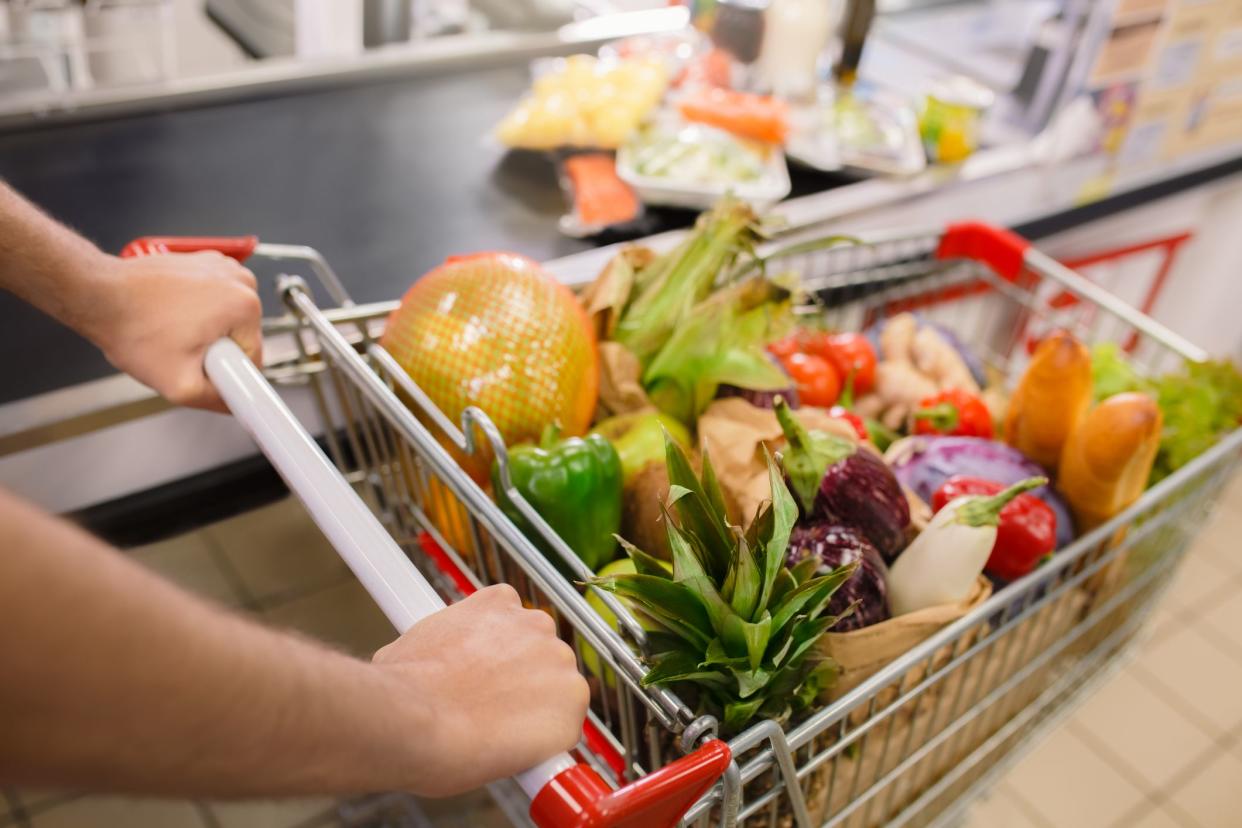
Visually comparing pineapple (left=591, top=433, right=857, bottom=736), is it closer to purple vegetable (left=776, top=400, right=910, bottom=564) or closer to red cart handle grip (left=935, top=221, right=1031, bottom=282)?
purple vegetable (left=776, top=400, right=910, bottom=564)

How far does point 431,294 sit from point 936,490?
0.60m

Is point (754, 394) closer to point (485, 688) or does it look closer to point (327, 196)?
point (485, 688)

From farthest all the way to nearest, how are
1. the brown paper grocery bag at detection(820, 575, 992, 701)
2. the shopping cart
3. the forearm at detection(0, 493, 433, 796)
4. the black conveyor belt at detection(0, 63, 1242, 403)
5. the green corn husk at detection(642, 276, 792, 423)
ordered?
the black conveyor belt at detection(0, 63, 1242, 403)
the green corn husk at detection(642, 276, 792, 423)
the brown paper grocery bag at detection(820, 575, 992, 701)
the shopping cart
the forearm at detection(0, 493, 433, 796)

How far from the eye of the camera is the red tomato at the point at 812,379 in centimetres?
123

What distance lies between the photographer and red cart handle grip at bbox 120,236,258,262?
94cm

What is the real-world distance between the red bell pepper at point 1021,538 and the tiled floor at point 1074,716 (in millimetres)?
726

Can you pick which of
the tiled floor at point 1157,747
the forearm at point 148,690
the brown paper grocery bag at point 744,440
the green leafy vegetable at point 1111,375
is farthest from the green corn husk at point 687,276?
the tiled floor at point 1157,747

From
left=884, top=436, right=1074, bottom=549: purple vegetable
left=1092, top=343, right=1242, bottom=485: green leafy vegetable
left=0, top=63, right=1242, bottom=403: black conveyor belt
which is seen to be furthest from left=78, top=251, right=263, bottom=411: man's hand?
left=1092, top=343, right=1242, bottom=485: green leafy vegetable

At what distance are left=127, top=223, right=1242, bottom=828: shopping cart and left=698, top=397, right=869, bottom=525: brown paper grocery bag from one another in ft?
0.65

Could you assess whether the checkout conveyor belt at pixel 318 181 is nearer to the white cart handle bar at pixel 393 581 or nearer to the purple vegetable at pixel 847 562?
the white cart handle bar at pixel 393 581

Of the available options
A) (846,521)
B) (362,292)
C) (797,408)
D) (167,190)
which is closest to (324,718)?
(846,521)

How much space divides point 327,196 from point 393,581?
3.54 ft

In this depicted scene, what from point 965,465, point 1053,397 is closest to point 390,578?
point 965,465

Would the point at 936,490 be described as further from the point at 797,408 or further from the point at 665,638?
the point at 665,638
